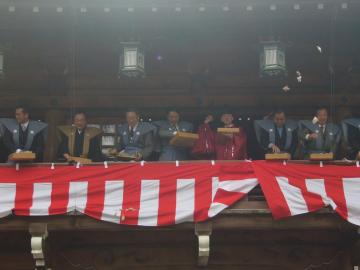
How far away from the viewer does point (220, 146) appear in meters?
10.2

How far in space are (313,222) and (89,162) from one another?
310 centimetres

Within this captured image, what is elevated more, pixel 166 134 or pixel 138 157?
pixel 166 134

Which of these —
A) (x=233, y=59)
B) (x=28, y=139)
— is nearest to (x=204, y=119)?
(x=233, y=59)

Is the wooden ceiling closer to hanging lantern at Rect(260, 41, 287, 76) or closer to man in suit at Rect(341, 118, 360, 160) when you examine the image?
hanging lantern at Rect(260, 41, 287, 76)

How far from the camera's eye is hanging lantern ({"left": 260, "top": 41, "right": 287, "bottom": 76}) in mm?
10227

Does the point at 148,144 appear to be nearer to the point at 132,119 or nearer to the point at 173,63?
the point at 132,119

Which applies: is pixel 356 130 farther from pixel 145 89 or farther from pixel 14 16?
pixel 14 16

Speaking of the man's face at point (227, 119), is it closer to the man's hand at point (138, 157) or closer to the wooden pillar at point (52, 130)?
the man's hand at point (138, 157)

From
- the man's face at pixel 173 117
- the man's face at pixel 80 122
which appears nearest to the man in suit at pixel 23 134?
the man's face at pixel 80 122

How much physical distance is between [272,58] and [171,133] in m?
1.87

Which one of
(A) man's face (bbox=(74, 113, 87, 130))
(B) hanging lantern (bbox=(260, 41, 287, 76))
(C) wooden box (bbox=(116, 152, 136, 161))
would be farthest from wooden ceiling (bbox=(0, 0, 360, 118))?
(C) wooden box (bbox=(116, 152, 136, 161))

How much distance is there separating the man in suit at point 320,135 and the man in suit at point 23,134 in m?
3.90

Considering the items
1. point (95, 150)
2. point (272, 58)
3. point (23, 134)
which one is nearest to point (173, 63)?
point (272, 58)

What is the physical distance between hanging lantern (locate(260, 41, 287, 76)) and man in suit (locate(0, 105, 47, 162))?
11.3ft
